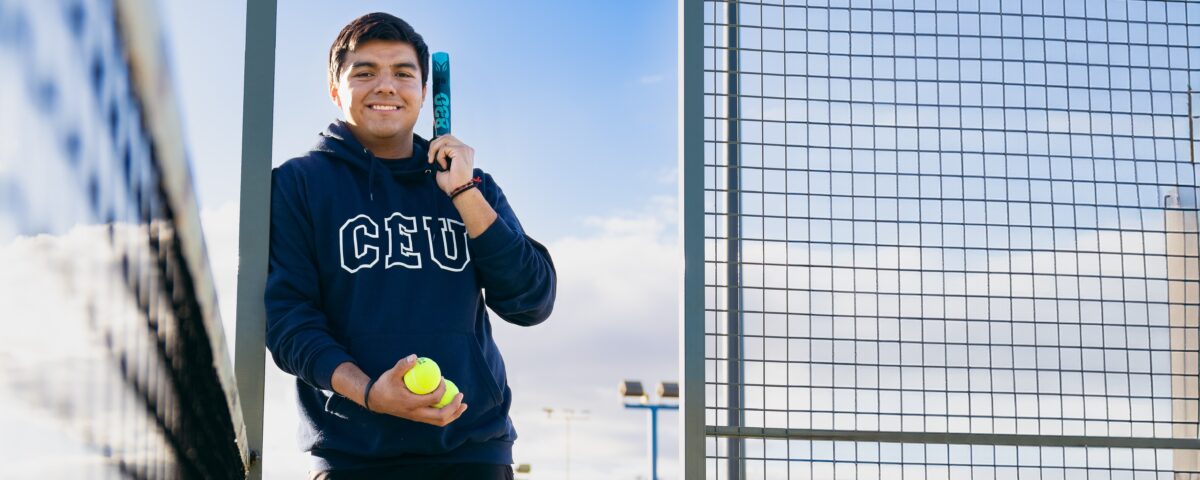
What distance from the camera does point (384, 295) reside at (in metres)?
2.12

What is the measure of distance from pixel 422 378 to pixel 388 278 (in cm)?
29

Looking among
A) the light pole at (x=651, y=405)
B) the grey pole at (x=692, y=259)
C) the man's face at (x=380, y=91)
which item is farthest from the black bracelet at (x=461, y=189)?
the light pole at (x=651, y=405)

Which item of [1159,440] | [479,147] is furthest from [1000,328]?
A: [479,147]

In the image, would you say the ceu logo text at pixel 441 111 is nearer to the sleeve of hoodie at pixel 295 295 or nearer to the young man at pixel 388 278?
the young man at pixel 388 278

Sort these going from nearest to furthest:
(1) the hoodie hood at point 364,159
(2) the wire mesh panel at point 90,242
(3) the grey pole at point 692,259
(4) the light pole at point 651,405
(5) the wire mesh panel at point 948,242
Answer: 1. (2) the wire mesh panel at point 90,242
2. (1) the hoodie hood at point 364,159
3. (3) the grey pole at point 692,259
4. (5) the wire mesh panel at point 948,242
5. (4) the light pole at point 651,405

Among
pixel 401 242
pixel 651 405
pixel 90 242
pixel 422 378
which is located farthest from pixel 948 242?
pixel 651 405

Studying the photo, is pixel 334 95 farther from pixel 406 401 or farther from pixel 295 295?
pixel 406 401

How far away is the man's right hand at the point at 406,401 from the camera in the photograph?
1.88m

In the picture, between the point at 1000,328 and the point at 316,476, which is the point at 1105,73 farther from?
the point at 316,476

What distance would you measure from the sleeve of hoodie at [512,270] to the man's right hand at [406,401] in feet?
0.96

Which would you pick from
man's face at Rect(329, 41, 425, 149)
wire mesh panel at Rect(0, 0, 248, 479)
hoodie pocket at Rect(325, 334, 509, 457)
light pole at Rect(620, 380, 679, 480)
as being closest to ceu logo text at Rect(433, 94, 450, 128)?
man's face at Rect(329, 41, 425, 149)

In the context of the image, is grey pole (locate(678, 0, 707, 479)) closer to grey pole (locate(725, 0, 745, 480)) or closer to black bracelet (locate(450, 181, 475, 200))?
grey pole (locate(725, 0, 745, 480))

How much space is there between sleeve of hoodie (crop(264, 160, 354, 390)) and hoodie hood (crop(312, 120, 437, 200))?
0.28 ft

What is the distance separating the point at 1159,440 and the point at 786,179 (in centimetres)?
110
